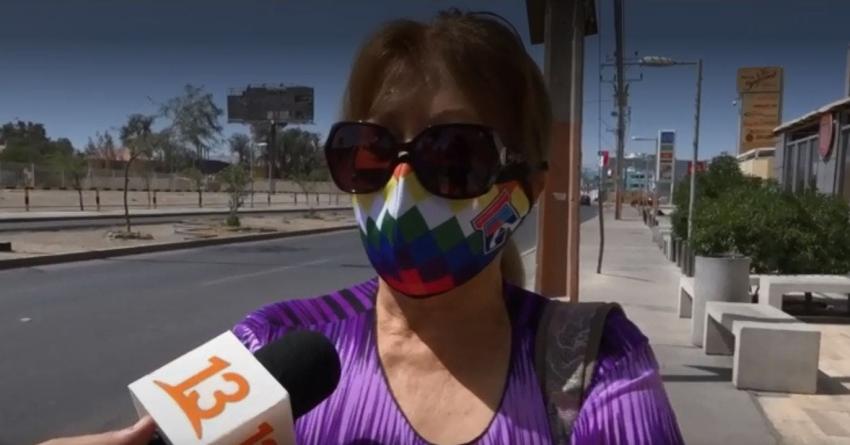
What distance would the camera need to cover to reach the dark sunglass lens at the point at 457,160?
4.31 ft

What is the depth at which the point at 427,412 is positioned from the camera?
124cm

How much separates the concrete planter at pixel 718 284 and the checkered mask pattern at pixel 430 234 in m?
6.47

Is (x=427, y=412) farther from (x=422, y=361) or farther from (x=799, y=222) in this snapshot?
(x=799, y=222)

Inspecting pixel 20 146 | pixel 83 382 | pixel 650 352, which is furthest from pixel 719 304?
pixel 20 146

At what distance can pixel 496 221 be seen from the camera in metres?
1.39

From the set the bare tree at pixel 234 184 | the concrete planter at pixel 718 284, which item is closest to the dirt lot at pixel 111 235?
the bare tree at pixel 234 184

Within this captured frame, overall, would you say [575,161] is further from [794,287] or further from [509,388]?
[509,388]

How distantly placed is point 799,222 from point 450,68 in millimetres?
9207

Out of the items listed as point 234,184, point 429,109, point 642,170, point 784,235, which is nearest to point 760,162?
point 234,184

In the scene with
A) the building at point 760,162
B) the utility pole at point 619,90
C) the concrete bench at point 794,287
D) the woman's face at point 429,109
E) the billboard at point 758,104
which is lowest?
the concrete bench at point 794,287

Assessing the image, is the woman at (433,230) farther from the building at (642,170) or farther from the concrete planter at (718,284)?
the building at (642,170)

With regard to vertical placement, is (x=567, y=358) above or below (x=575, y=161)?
below

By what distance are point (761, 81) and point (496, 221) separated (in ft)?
138

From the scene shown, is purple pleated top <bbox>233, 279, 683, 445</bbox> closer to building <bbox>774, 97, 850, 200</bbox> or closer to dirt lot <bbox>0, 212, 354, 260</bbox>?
building <bbox>774, 97, 850, 200</bbox>
